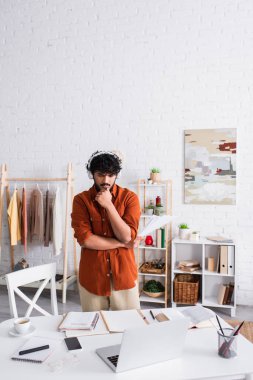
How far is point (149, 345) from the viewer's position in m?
1.28

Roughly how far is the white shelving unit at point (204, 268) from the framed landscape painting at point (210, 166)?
19.2 inches

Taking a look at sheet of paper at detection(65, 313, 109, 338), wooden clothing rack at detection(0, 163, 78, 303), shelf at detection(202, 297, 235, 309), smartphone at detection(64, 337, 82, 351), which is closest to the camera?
smartphone at detection(64, 337, 82, 351)

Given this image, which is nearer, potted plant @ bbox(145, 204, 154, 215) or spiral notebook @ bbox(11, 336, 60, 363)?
spiral notebook @ bbox(11, 336, 60, 363)

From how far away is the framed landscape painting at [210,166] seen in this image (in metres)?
3.82

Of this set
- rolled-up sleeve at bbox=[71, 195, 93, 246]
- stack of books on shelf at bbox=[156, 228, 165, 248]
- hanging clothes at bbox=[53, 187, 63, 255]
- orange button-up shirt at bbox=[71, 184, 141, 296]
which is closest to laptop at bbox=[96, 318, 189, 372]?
orange button-up shirt at bbox=[71, 184, 141, 296]

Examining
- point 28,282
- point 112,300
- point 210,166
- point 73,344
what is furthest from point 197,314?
point 210,166

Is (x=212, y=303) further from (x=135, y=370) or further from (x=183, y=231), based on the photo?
(x=135, y=370)

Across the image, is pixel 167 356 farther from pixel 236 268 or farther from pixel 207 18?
pixel 207 18

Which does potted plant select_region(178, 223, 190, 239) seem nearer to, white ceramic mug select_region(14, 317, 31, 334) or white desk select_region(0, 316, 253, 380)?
white desk select_region(0, 316, 253, 380)

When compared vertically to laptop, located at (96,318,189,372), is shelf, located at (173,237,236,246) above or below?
above

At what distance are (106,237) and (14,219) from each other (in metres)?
2.43

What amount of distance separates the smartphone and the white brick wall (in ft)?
8.60

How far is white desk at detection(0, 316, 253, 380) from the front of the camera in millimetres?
1284

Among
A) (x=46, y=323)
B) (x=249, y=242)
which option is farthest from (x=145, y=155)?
(x=46, y=323)
